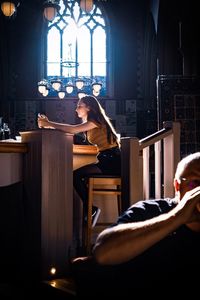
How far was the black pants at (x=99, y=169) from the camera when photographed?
4.41 meters

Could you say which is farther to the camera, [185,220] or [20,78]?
[20,78]

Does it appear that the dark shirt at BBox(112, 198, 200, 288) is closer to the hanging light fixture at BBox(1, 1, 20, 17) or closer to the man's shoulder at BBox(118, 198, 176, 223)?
the man's shoulder at BBox(118, 198, 176, 223)

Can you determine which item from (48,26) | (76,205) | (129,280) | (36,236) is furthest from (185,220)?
(48,26)

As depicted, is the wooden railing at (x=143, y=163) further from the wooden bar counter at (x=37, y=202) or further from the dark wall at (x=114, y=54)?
the dark wall at (x=114, y=54)

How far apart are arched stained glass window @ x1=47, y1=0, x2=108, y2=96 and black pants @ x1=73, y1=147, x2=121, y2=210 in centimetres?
1064

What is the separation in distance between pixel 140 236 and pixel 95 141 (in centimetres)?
309

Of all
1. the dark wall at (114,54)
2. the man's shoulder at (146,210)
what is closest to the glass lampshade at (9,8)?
the dark wall at (114,54)

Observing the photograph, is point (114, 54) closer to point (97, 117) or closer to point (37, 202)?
point (97, 117)

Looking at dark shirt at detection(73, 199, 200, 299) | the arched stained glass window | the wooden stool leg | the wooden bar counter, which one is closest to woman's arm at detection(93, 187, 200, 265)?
dark shirt at detection(73, 199, 200, 299)

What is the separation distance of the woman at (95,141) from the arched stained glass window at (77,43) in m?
10.4

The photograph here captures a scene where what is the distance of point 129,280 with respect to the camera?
1640 millimetres

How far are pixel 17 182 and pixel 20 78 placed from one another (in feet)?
37.3

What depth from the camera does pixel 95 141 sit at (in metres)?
4.63

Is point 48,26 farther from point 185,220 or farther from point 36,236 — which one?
point 185,220
